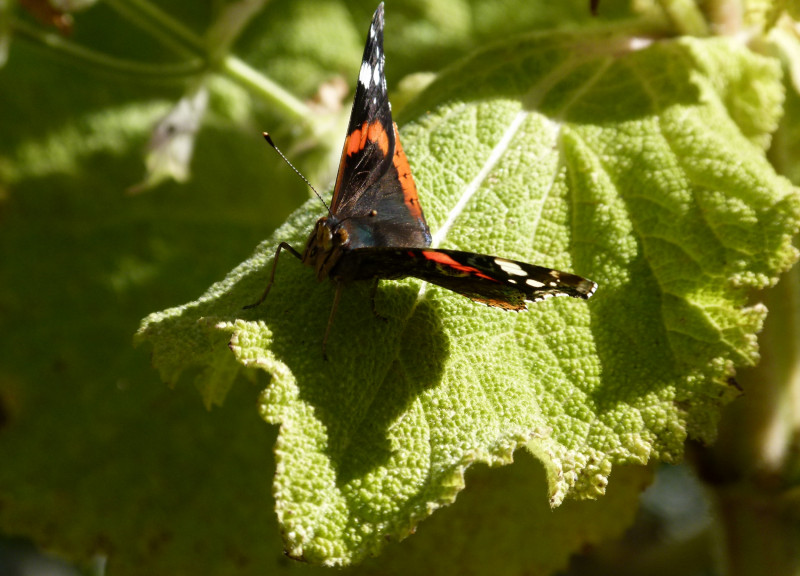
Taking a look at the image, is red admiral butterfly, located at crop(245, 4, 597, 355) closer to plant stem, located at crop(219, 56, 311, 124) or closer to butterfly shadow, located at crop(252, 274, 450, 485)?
butterfly shadow, located at crop(252, 274, 450, 485)

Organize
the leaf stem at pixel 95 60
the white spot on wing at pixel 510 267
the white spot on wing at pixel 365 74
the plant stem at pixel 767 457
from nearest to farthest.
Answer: the white spot on wing at pixel 510 267
the white spot on wing at pixel 365 74
the plant stem at pixel 767 457
the leaf stem at pixel 95 60

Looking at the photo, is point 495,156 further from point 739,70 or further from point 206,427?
point 206,427

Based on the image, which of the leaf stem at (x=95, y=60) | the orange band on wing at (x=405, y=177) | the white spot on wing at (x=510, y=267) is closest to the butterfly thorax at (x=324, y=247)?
the orange band on wing at (x=405, y=177)

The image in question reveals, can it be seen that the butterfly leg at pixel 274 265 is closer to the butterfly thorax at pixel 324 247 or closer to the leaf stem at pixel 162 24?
the butterfly thorax at pixel 324 247

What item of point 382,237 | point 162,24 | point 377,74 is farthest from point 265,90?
point 382,237

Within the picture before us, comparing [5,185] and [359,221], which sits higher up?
[5,185]

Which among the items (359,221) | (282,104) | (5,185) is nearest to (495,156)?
(359,221)
